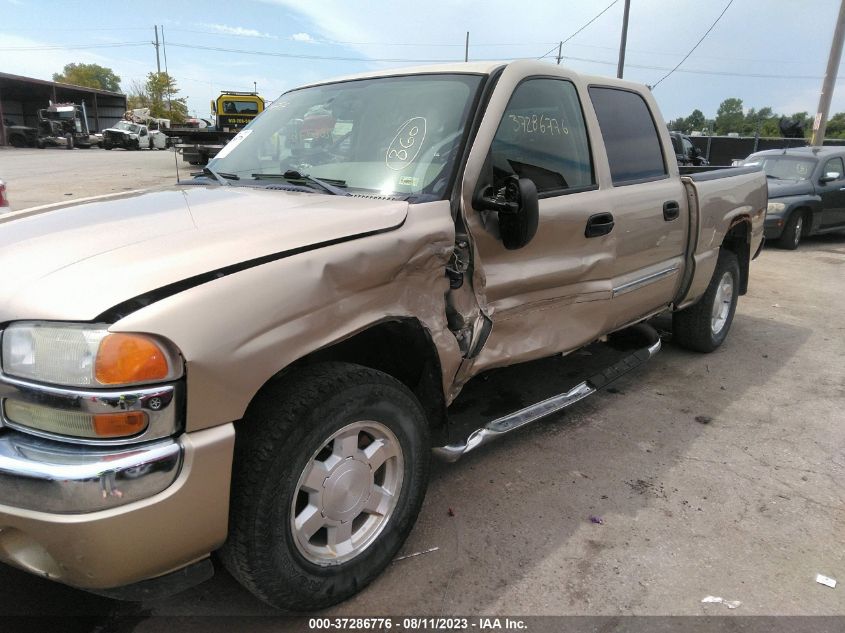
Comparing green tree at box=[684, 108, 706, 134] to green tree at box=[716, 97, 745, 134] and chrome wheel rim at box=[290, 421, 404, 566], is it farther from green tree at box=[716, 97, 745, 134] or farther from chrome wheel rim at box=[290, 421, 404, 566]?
chrome wheel rim at box=[290, 421, 404, 566]

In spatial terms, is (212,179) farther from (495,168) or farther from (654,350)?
(654,350)

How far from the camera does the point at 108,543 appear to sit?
5.16ft

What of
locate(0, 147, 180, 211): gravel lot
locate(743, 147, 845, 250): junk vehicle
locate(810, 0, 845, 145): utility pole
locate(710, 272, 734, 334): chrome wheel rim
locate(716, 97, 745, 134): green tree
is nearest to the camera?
locate(710, 272, 734, 334): chrome wheel rim

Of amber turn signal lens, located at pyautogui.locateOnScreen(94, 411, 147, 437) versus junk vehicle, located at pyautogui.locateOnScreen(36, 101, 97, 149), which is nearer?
amber turn signal lens, located at pyautogui.locateOnScreen(94, 411, 147, 437)

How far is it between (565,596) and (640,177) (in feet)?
8.17

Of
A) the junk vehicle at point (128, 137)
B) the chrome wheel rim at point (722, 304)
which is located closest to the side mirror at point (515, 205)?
the chrome wheel rim at point (722, 304)

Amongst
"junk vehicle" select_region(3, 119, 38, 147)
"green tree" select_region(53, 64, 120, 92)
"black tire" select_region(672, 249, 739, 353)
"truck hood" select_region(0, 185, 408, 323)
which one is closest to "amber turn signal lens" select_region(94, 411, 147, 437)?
"truck hood" select_region(0, 185, 408, 323)

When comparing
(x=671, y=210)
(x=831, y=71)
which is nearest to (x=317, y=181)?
(x=671, y=210)

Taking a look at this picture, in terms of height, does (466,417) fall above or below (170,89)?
below

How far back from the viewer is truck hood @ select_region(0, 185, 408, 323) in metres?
1.63

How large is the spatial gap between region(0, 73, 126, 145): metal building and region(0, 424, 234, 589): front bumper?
4841 centimetres

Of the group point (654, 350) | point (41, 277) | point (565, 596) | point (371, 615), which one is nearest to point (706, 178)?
point (654, 350)

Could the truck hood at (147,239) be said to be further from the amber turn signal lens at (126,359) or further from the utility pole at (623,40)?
the utility pole at (623,40)

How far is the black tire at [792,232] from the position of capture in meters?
10.6
